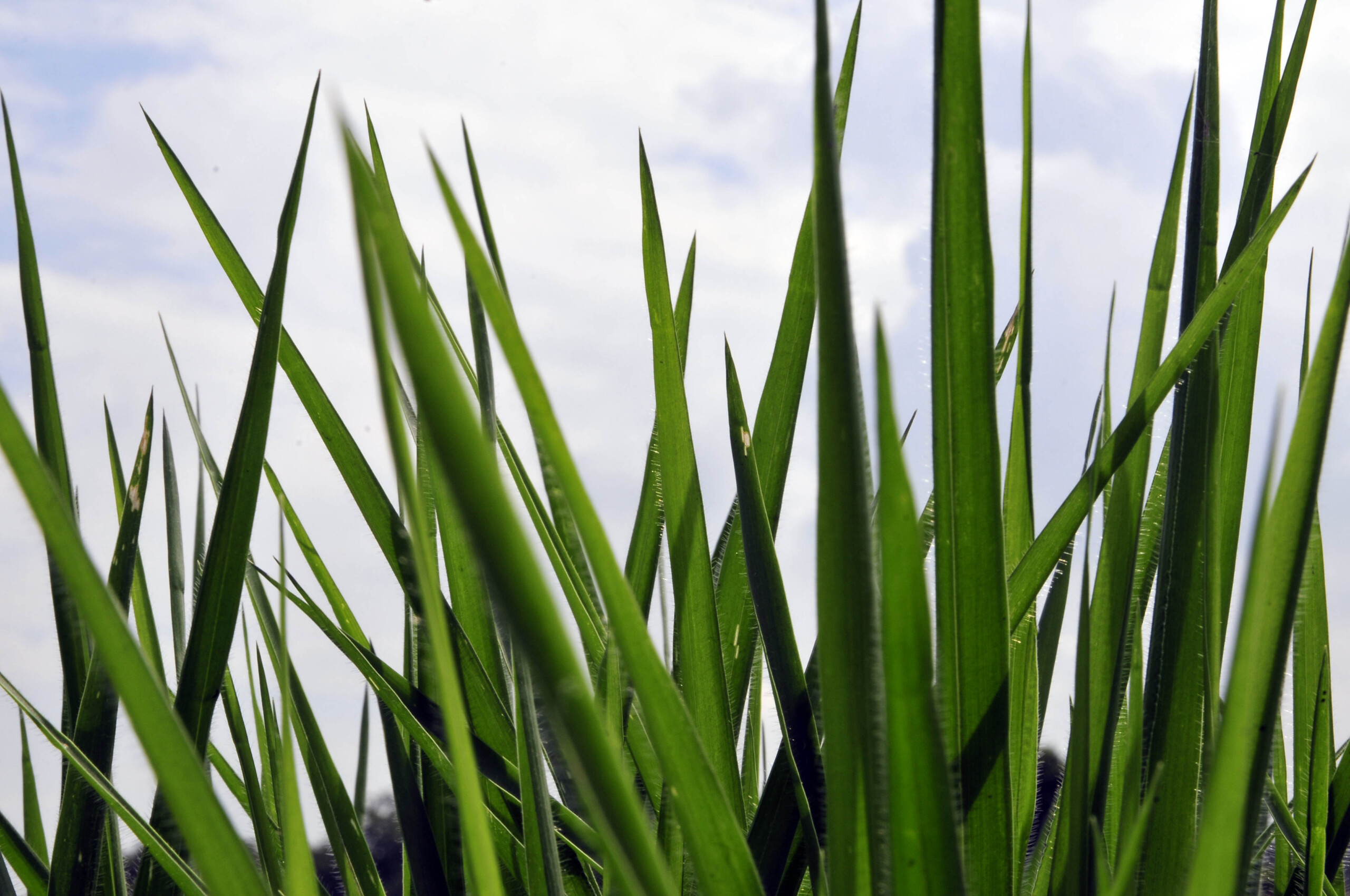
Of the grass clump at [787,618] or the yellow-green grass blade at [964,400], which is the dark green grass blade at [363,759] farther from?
the yellow-green grass blade at [964,400]

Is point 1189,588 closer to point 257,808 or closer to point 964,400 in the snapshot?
point 964,400

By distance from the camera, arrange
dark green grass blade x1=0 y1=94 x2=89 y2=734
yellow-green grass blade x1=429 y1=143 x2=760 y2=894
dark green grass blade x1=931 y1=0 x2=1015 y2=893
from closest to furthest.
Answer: yellow-green grass blade x1=429 y1=143 x2=760 y2=894, dark green grass blade x1=931 y1=0 x2=1015 y2=893, dark green grass blade x1=0 y1=94 x2=89 y2=734

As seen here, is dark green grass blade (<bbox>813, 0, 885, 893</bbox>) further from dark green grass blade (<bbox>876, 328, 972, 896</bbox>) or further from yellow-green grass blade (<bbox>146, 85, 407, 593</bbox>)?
yellow-green grass blade (<bbox>146, 85, 407, 593</bbox>)

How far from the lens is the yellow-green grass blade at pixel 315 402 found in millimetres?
475

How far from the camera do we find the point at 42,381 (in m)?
0.43

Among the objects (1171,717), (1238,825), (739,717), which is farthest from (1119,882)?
(739,717)

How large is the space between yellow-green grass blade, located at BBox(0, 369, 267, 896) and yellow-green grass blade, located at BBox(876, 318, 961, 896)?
0.13 metres

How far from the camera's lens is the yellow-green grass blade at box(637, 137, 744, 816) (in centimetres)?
40

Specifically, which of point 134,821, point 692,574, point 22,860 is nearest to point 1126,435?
point 692,574

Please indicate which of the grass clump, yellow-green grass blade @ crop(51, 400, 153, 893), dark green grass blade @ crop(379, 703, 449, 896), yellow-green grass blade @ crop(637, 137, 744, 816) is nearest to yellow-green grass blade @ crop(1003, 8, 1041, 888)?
the grass clump

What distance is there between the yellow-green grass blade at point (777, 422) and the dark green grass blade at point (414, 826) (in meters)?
0.17

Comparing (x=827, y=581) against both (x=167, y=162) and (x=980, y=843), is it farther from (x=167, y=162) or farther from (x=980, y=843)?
(x=167, y=162)

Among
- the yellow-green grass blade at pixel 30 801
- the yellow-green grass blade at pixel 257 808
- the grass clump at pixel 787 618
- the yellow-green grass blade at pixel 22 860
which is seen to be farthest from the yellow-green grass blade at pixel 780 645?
the yellow-green grass blade at pixel 30 801

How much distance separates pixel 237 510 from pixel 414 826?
8.3 inches
